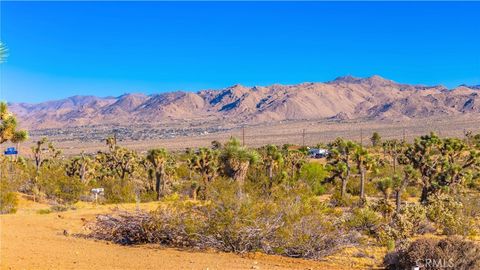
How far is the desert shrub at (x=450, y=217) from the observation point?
1975 centimetres

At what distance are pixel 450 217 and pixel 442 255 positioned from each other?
9602 mm

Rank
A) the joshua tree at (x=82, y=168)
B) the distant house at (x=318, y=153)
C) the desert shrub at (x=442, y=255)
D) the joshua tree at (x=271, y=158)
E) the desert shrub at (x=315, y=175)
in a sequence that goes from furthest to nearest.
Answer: the distant house at (x=318, y=153) → the joshua tree at (x=82, y=168) → the joshua tree at (x=271, y=158) → the desert shrub at (x=315, y=175) → the desert shrub at (x=442, y=255)

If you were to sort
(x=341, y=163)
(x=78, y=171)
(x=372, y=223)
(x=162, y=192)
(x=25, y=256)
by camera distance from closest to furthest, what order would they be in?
(x=25, y=256) < (x=372, y=223) < (x=341, y=163) < (x=162, y=192) < (x=78, y=171)

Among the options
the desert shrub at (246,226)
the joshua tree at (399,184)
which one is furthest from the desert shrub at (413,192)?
the desert shrub at (246,226)

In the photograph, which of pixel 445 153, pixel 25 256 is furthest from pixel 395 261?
pixel 445 153

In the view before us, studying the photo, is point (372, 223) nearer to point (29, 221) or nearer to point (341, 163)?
point (29, 221)

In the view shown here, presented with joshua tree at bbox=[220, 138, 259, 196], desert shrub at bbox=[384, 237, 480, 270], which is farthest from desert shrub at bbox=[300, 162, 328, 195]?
desert shrub at bbox=[384, 237, 480, 270]

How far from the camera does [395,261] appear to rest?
12.6m

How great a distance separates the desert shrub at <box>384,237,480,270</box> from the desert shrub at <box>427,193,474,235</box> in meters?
8.52

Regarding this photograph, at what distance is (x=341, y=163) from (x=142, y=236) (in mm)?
19691

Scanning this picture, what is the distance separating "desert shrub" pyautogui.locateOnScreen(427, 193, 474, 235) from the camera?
19750mm

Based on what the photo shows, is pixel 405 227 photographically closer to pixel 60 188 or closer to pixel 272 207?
pixel 272 207

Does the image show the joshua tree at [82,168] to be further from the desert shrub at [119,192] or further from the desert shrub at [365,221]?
the desert shrub at [365,221]

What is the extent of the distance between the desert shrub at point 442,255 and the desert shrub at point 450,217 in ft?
28.0
